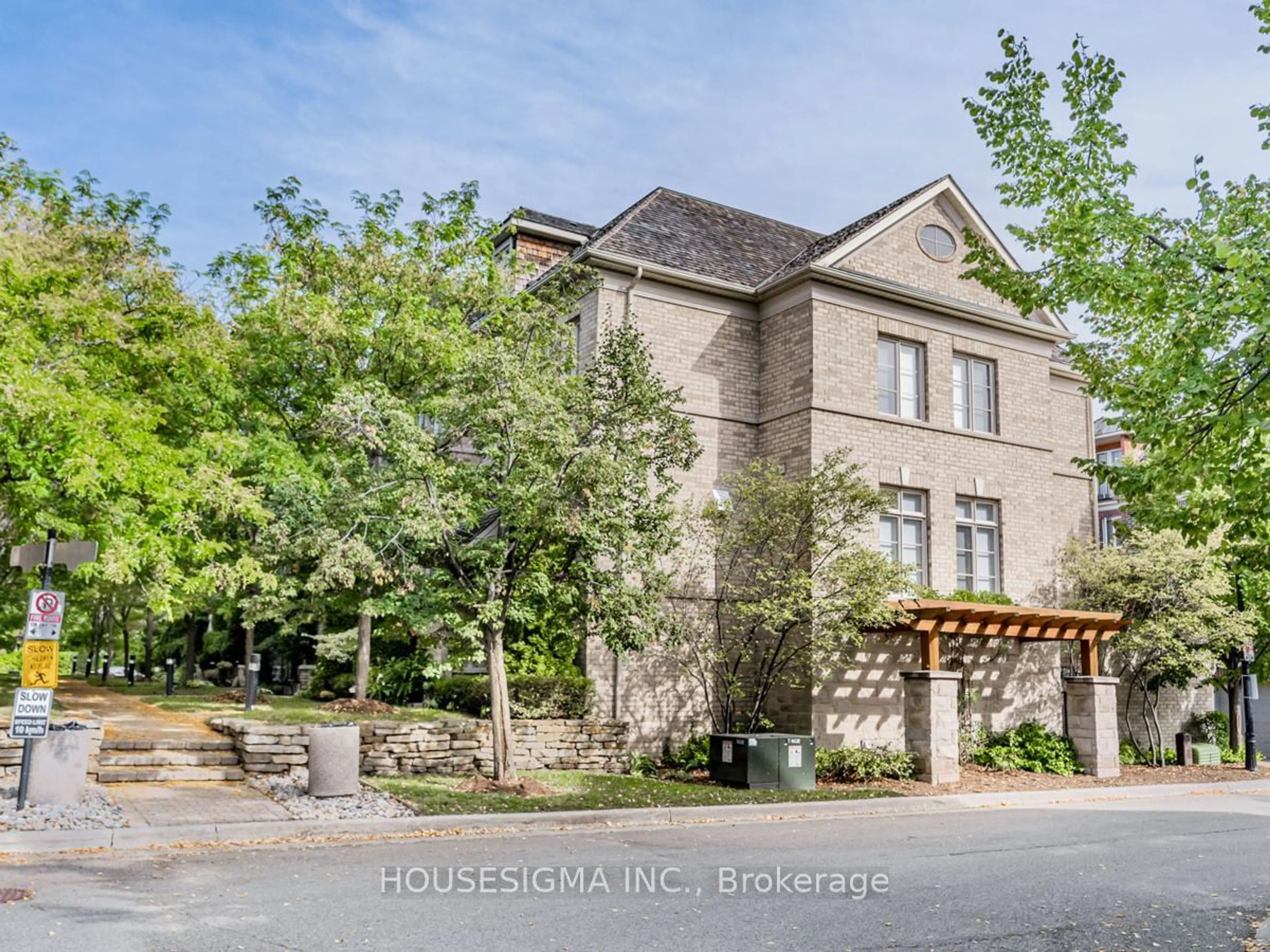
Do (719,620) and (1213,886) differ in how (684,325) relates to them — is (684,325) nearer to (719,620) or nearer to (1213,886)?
(719,620)

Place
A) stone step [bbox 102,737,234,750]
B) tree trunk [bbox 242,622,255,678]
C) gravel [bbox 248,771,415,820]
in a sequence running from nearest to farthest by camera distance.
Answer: gravel [bbox 248,771,415,820]
stone step [bbox 102,737,234,750]
tree trunk [bbox 242,622,255,678]

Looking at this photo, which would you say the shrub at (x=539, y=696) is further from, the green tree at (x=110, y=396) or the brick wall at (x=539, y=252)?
the brick wall at (x=539, y=252)

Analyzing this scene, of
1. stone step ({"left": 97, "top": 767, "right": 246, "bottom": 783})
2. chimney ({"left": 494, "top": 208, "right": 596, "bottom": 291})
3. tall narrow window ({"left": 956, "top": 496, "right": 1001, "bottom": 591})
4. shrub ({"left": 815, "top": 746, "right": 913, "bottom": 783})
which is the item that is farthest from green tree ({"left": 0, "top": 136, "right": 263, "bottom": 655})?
tall narrow window ({"left": 956, "top": 496, "right": 1001, "bottom": 591})

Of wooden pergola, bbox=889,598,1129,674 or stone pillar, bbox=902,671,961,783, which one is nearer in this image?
stone pillar, bbox=902,671,961,783

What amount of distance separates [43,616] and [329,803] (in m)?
3.80

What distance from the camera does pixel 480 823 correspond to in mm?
12031

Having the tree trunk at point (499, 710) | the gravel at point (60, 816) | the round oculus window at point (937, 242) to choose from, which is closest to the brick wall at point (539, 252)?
the round oculus window at point (937, 242)

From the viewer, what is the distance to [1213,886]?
30.7 ft

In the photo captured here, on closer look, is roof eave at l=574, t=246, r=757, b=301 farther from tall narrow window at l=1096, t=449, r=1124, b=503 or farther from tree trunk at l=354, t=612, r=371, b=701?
tall narrow window at l=1096, t=449, r=1124, b=503

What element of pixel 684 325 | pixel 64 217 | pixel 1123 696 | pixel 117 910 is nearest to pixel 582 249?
pixel 684 325

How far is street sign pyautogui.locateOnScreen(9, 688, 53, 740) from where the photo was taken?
1077 cm

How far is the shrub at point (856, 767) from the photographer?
1769 cm

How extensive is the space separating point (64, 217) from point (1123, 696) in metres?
24.4

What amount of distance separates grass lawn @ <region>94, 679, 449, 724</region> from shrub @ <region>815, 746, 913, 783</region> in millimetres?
6281
